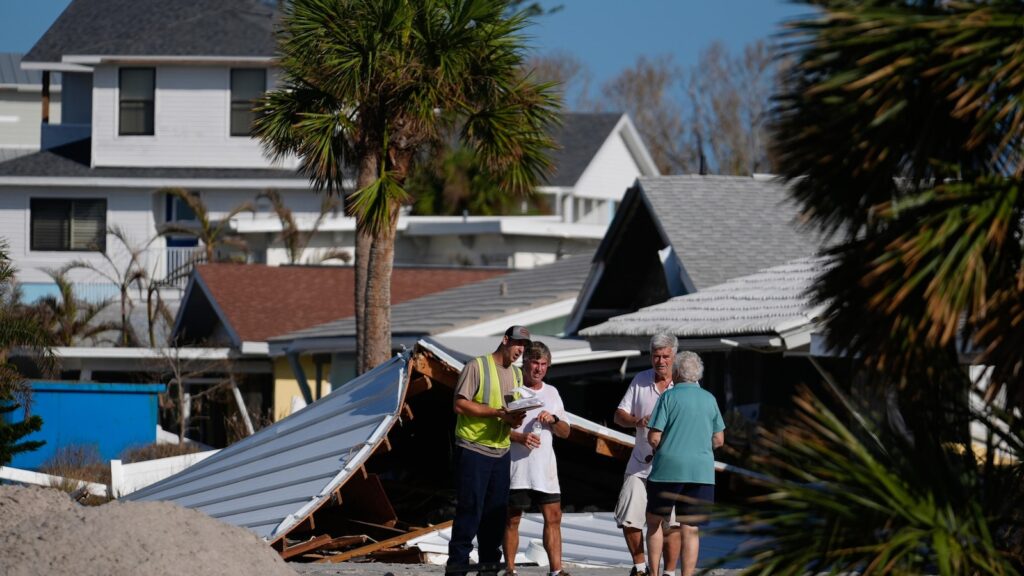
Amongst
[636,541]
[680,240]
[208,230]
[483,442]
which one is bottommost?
[636,541]

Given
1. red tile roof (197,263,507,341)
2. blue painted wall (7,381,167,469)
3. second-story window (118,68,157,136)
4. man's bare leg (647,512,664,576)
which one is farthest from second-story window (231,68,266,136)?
man's bare leg (647,512,664,576)

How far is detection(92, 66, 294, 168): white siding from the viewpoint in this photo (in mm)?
40406

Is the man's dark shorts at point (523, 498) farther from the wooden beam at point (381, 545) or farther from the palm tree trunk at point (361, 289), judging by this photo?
the palm tree trunk at point (361, 289)

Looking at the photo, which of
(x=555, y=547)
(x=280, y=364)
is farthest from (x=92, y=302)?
(x=555, y=547)

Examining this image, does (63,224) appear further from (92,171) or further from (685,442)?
(685,442)

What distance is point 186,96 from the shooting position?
4044 cm

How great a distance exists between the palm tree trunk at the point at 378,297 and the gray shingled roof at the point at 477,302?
3964 millimetres

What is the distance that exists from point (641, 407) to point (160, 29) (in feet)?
106

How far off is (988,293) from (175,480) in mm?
11985

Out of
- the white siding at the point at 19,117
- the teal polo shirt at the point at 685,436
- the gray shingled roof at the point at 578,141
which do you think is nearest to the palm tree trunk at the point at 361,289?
the teal polo shirt at the point at 685,436

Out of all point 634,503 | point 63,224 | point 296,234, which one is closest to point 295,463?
point 634,503

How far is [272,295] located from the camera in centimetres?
3042

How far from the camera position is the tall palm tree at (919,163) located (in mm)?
6344

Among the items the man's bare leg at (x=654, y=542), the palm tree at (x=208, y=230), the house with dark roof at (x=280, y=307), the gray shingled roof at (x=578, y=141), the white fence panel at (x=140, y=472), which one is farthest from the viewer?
the gray shingled roof at (x=578, y=141)
